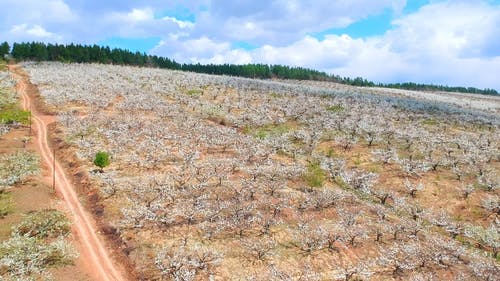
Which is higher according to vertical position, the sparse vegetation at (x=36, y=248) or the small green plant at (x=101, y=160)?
the small green plant at (x=101, y=160)

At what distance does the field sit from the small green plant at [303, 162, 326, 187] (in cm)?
16

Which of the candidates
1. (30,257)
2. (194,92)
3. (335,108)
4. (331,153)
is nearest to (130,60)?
(194,92)

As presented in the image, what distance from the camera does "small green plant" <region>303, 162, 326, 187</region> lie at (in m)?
33.9

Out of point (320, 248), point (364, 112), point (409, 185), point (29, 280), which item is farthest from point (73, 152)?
point (364, 112)

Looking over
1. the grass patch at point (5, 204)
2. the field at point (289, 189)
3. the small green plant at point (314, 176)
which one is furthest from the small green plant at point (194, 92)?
the grass patch at point (5, 204)

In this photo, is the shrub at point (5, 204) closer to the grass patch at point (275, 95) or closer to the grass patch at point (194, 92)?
the grass patch at point (194, 92)

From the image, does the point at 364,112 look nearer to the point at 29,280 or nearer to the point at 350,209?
the point at 350,209

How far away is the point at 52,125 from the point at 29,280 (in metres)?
33.6

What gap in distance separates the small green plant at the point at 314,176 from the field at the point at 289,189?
159mm

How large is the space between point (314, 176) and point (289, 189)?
3.55m

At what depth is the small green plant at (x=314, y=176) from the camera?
33875 mm

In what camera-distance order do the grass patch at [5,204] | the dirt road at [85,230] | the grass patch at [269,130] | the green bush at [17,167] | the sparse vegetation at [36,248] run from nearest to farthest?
the sparse vegetation at [36,248] < the dirt road at [85,230] < the grass patch at [5,204] < the green bush at [17,167] < the grass patch at [269,130]

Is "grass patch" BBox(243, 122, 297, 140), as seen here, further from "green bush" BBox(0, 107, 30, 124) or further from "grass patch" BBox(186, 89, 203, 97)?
"green bush" BBox(0, 107, 30, 124)

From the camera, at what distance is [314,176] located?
115 ft
